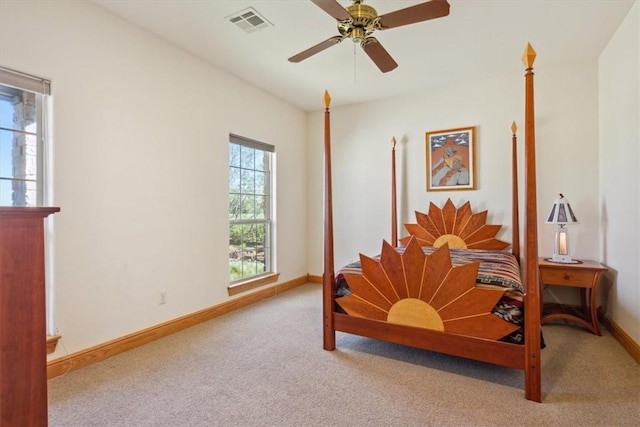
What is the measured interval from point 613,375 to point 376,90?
3.46m

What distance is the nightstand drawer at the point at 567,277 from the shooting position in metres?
2.85

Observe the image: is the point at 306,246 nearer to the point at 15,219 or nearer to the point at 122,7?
the point at 122,7

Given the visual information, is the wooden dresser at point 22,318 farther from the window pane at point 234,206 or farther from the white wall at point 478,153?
the white wall at point 478,153

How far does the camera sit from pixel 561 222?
3.07m

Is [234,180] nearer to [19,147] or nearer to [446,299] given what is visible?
[19,147]

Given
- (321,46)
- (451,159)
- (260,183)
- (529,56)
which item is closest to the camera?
(529,56)

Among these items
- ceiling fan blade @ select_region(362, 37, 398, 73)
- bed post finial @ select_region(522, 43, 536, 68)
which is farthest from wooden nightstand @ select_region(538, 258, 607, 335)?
ceiling fan blade @ select_region(362, 37, 398, 73)

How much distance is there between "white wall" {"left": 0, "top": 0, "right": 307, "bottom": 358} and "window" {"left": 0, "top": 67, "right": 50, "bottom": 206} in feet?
0.27

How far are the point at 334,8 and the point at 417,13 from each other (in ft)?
1.59

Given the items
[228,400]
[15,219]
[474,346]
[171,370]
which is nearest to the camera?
[15,219]

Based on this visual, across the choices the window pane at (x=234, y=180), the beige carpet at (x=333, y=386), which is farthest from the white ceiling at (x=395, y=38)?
the beige carpet at (x=333, y=386)

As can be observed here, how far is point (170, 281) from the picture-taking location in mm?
2959

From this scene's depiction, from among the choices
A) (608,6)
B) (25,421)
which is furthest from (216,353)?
(608,6)

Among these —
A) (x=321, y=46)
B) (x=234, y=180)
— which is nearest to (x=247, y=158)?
(x=234, y=180)
